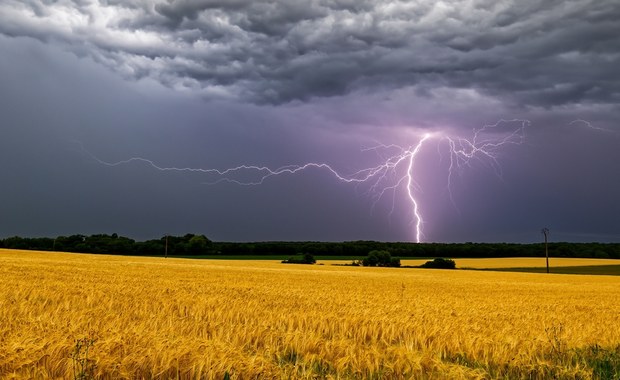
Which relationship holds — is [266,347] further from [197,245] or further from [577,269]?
[197,245]

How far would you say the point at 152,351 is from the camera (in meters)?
5.00

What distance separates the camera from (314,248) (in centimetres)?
11669

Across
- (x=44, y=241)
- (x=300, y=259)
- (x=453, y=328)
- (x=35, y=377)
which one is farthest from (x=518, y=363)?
(x=44, y=241)

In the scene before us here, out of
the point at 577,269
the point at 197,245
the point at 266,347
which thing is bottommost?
the point at 577,269

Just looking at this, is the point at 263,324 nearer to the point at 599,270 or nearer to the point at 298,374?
the point at 298,374

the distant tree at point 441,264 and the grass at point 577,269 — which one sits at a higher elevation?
the distant tree at point 441,264

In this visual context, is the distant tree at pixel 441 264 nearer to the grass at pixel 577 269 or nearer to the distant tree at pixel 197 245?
the grass at pixel 577 269

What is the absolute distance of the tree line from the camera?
100438mm

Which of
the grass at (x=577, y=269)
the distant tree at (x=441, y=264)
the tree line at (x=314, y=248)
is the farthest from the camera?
the tree line at (x=314, y=248)

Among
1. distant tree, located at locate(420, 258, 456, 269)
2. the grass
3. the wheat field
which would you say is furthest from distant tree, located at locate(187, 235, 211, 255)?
the wheat field

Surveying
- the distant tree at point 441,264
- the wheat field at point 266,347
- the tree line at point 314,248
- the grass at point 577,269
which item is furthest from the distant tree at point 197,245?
the wheat field at point 266,347

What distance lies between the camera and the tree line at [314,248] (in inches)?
3954

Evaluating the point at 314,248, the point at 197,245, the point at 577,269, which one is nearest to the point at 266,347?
the point at 577,269

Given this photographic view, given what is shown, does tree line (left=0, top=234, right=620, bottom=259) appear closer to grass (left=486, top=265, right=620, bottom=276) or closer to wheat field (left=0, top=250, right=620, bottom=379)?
grass (left=486, top=265, right=620, bottom=276)
